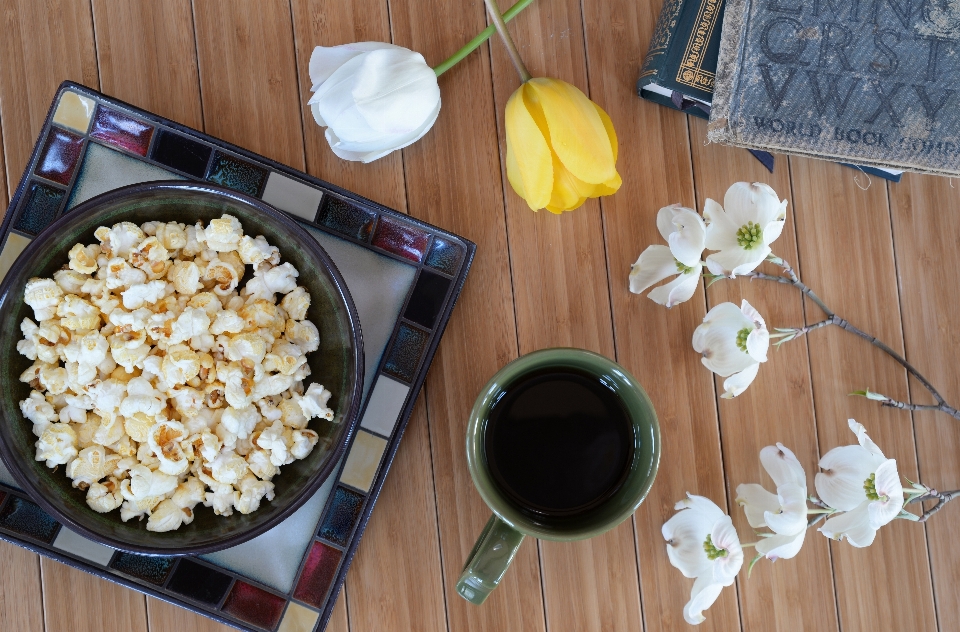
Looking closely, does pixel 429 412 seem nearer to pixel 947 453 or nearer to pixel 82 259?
pixel 82 259

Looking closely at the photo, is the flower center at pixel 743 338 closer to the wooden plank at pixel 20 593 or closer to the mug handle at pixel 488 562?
the mug handle at pixel 488 562

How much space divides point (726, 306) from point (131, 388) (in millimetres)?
546

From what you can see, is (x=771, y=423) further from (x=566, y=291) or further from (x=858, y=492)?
(x=566, y=291)

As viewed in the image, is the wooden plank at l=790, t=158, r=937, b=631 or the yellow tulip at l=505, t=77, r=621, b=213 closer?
the yellow tulip at l=505, t=77, r=621, b=213

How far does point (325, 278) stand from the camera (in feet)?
2.00

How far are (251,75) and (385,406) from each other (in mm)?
371

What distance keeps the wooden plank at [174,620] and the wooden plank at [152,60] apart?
1.63ft

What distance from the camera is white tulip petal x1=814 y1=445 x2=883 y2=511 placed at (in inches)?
25.9

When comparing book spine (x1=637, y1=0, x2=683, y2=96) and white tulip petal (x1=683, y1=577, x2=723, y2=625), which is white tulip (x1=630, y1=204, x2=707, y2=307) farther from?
white tulip petal (x1=683, y1=577, x2=723, y2=625)

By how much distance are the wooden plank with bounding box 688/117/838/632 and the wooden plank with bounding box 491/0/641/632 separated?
0.41 ft

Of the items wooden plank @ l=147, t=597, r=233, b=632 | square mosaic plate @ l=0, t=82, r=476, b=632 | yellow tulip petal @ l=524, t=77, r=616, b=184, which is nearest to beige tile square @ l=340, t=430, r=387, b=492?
square mosaic plate @ l=0, t=82, r=476, b=632

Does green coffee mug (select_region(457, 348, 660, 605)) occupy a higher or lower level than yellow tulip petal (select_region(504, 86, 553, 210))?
lower

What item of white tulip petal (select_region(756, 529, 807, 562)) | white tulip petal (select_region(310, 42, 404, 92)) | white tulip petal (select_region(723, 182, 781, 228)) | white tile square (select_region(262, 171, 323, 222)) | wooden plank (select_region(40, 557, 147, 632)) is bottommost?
wooden plank (select_region(40, 557, 147, 632))

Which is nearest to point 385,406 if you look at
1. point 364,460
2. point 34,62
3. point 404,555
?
point 364,460
